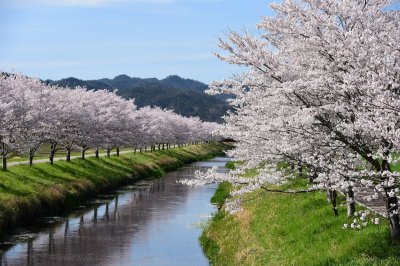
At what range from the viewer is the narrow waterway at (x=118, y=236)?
2712cm

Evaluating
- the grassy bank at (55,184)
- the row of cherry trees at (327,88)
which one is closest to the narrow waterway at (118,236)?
the grassy bank at (55,184)

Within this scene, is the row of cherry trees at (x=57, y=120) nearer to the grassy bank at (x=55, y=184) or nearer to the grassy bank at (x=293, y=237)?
the grassy bank at (x=55, y=184)

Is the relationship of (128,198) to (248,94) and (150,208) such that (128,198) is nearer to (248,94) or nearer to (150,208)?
(150,208)

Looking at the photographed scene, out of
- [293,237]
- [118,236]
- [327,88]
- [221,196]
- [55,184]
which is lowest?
[118,236]

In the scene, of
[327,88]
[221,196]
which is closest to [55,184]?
[221,196]

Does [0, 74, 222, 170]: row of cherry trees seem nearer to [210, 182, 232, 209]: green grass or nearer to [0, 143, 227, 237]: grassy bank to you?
[0, 143, 227, 237]: grassy bank

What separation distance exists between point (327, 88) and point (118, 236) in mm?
22823

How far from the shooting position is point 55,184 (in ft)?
141

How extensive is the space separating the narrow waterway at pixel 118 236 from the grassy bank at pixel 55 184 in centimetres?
125

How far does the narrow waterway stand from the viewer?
89.0 ft

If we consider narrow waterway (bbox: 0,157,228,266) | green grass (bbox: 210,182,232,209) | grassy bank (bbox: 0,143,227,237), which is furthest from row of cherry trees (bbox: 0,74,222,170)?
green grass (bbox: 210,182,232,209)

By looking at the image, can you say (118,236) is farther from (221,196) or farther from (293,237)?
(221,196)

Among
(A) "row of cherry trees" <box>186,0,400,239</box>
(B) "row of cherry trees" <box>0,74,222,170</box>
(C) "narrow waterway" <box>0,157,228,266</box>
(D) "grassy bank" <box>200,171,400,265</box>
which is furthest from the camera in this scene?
(B) "row of cherry trees" <box>0,74,222,170</box>

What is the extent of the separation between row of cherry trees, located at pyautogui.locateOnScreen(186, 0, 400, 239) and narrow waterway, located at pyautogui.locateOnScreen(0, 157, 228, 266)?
1271 cm
